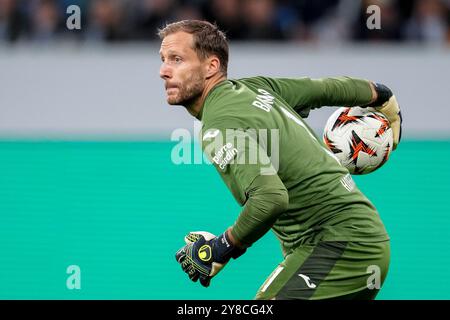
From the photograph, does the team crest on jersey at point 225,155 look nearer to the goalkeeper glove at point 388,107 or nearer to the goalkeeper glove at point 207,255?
the goalkeeper glove at point 207,255

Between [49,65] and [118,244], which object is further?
[49,65]

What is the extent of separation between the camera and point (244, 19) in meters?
11.6

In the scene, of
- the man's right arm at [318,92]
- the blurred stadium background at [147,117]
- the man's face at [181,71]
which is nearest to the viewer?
the man's face at [181,71]

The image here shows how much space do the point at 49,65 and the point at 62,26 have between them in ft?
2.09

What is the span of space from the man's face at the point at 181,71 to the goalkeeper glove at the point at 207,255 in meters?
0.70

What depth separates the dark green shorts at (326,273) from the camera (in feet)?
15.3

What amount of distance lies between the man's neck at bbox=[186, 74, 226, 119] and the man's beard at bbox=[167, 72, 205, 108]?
0.03 meters

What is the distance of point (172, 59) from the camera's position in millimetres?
4738

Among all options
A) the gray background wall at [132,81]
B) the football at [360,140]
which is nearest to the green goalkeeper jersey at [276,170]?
the football at [360,140]

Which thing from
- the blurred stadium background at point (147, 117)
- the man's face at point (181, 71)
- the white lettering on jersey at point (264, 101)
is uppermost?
the man's face at point (181, 71)

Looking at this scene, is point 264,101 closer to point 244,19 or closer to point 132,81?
point 132,81

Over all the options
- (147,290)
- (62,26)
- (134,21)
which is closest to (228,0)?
(134,21)

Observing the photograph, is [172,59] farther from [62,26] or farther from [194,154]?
[62,26]
